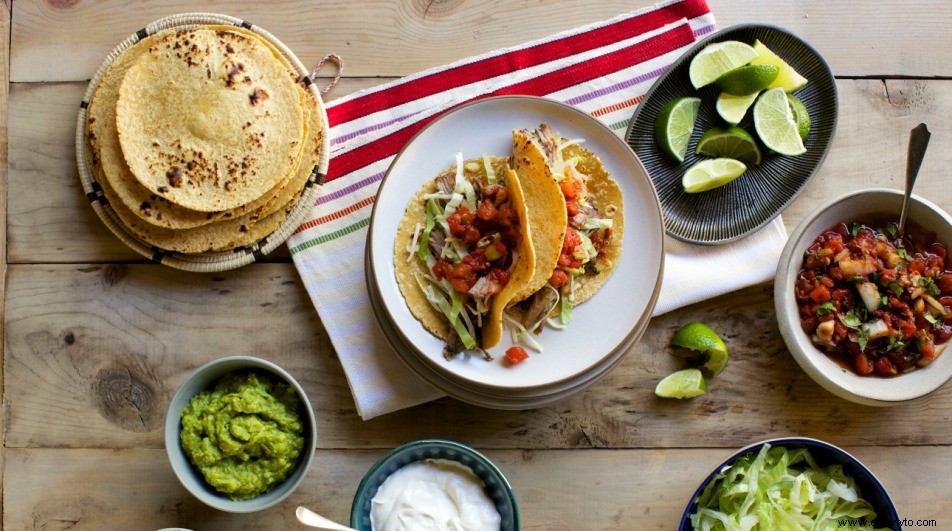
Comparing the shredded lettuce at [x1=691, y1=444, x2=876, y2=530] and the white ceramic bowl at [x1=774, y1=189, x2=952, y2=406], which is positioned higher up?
the white ceramic bowl at [x1=774, y1=189, x2=952, y2=406]

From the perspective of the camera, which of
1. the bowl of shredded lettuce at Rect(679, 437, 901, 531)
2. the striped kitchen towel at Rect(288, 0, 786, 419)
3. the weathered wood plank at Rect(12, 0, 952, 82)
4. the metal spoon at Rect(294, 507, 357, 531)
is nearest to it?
the metal spoon at Rect(294, 507, 357, 531)

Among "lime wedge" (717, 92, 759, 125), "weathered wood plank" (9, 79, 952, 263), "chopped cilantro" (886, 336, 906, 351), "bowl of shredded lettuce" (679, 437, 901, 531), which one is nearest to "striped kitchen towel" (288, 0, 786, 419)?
"weathered wood plank" (9, 79, 952, 263)

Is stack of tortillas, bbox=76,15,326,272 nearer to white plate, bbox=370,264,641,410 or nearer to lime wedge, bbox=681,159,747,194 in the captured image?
white plate, bbox=370,264,641,410

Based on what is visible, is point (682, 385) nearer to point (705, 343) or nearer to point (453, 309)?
point (705, 343)

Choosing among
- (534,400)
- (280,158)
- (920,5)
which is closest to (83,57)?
(280,158)

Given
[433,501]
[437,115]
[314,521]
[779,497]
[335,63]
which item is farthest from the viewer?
[335,63]

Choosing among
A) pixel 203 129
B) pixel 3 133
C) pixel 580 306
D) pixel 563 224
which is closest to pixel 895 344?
pixel 580 306
